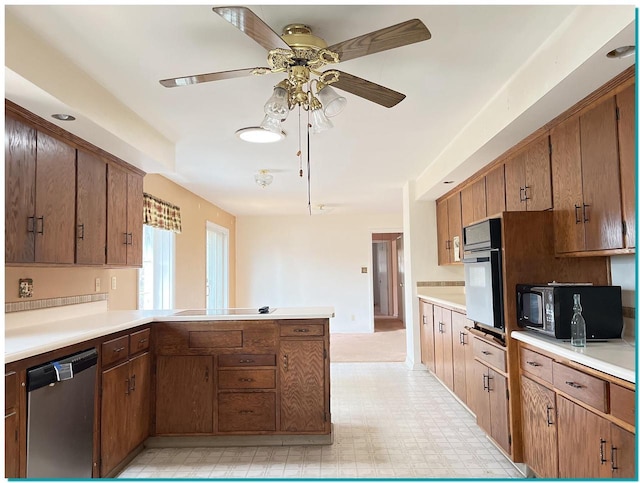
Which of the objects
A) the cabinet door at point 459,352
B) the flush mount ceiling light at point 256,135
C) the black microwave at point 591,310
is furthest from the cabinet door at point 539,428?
the flush mount ceiling light at point 256,135

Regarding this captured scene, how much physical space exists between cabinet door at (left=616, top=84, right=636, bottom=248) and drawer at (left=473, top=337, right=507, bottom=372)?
101cm

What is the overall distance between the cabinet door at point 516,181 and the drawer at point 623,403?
1.57 meters

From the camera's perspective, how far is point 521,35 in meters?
2.00

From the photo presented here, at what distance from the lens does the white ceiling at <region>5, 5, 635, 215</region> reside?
184cm

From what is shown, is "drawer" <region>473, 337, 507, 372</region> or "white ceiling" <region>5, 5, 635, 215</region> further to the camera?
"drawer" <region>473, 337, 507, 372</region>

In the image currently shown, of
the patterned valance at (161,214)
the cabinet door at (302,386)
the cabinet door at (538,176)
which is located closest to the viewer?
the cabinet door at (538,176)

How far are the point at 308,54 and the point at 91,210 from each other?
77.5 inches

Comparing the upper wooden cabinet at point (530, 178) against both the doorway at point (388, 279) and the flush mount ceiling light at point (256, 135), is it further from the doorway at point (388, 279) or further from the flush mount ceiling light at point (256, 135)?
the doorway at point (388, 279)

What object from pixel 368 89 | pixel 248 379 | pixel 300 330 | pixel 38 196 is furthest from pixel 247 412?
pixel 368 89

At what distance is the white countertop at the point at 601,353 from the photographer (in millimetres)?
1631

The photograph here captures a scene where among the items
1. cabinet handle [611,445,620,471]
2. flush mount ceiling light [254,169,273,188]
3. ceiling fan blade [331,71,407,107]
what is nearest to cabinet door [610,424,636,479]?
cabinet handle [611,445,620,471]

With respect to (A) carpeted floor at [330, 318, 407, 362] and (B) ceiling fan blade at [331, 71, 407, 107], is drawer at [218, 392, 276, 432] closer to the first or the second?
(B) ceiling fan blade at [331, 71, 407, 107]

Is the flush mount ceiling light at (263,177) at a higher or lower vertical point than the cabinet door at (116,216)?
higher

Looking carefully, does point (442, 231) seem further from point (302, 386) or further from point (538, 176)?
point (302, 386)
